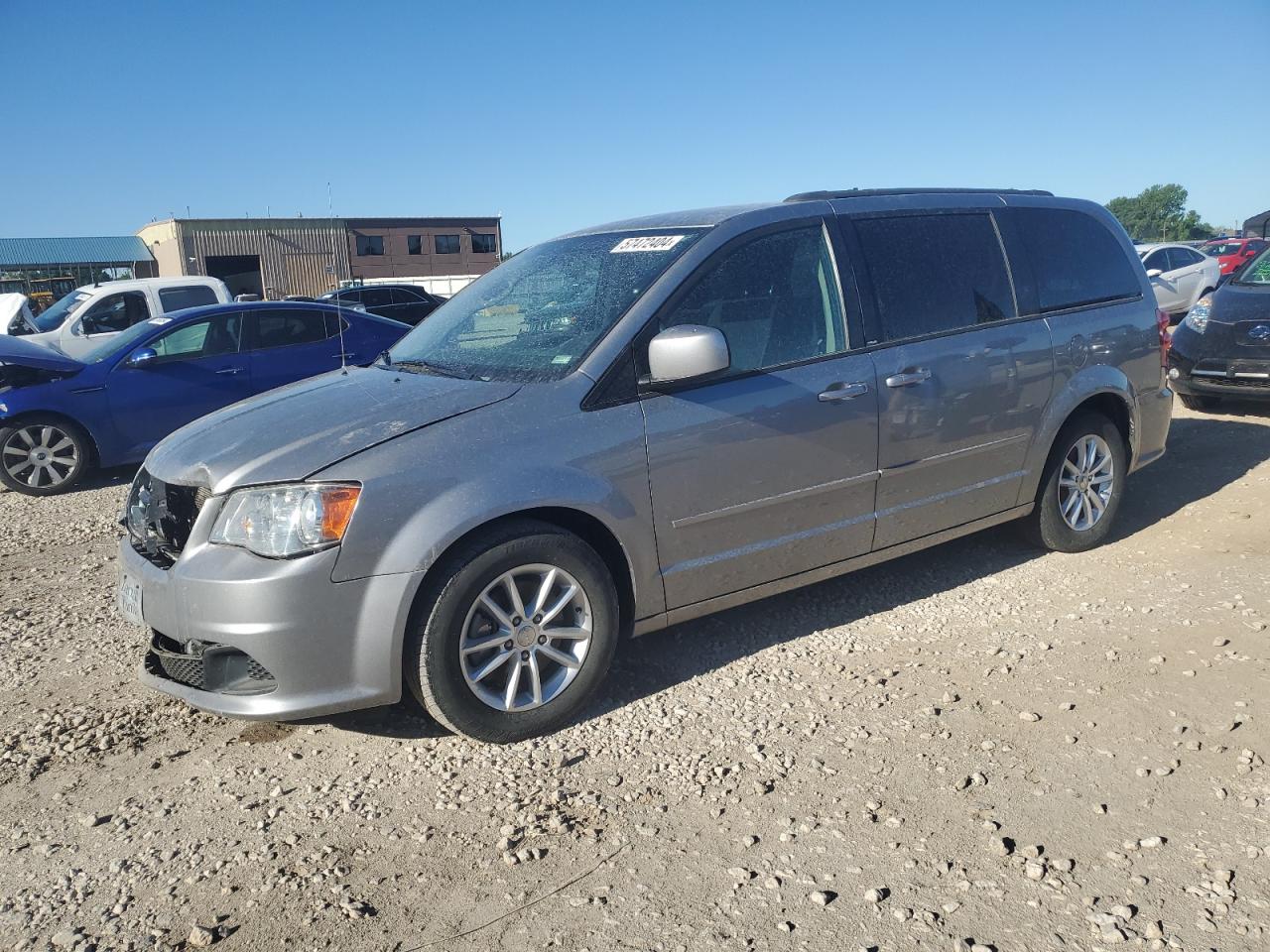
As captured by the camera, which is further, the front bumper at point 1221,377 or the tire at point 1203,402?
the tire at point 1203,402

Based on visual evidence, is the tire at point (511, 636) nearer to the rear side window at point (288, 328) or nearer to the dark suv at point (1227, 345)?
the rear side window at point (288, 328)

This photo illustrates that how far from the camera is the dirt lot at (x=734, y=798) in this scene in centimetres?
258

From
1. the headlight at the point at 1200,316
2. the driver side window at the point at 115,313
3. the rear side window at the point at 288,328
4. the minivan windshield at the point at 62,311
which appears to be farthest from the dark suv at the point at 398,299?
the headlight at the point at 1200,316

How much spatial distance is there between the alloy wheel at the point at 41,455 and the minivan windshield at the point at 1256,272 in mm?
10605

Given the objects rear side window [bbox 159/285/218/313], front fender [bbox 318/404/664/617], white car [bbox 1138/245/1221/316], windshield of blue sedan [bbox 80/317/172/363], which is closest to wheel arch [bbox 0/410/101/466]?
windshield of blue sedan [bbox 80/317/172/363]

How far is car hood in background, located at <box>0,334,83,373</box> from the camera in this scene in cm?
843

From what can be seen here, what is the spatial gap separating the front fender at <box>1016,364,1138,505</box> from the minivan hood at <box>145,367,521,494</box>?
2820 mm

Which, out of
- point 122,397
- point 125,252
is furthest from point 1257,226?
point 125,252

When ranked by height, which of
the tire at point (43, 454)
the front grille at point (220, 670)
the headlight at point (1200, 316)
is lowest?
the front grille at point (220, 670)

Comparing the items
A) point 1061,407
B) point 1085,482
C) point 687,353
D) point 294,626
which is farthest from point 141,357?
point 1085,482

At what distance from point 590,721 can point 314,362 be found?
22.3ft

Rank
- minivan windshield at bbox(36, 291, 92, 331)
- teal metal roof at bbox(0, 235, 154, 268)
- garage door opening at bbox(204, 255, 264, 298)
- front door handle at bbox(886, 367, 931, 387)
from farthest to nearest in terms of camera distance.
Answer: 1. garage door opening at bbox(204, 255, 264, 298)
2. teal metal roof at bbox(0, 235, 154, 268)
3. minivan windshield at bbox(36, 291, 92, 331)
4. front door handle at bbox(886, 367, 931, 387)

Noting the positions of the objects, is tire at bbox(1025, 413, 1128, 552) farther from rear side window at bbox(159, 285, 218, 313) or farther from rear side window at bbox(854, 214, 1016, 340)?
rear side window at bbox(159, 285, 218, 313)

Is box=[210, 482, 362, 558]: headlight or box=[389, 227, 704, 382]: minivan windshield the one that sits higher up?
box=[389, 227, 704, 382]: minivan windshield
